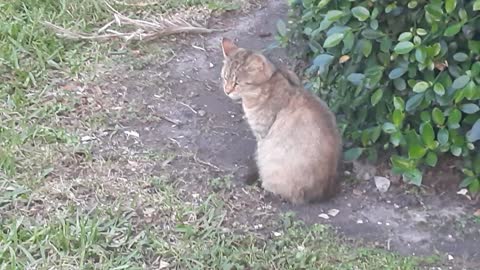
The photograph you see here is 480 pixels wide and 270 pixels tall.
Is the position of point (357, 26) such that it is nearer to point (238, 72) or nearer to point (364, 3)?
point (364, 3)

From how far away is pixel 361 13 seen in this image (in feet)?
13.8

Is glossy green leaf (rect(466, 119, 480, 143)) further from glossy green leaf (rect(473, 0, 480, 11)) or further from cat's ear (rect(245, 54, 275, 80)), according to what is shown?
cat's ear (rect(245, 54, 275, 80))

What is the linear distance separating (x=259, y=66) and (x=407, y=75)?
74 centimetres

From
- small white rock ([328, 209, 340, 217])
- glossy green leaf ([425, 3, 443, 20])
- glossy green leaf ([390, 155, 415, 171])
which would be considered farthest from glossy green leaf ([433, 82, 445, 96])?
small white rock ([328, 209, 340, 217])

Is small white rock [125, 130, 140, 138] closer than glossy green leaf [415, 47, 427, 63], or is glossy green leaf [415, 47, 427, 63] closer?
glossy green leaf [415, 47, 427, 63]

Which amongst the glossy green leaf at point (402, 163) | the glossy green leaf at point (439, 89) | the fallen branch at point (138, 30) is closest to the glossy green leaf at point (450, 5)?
the glossy green leaf at point (439, 89)

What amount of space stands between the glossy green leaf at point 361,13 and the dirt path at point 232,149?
88 centimetres

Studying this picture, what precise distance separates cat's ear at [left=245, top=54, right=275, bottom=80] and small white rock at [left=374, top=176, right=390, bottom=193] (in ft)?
2.48

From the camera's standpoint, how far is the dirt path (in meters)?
4.24

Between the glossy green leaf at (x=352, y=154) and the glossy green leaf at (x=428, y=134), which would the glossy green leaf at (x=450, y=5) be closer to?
the glossy green leaf at (x=428, y=134)

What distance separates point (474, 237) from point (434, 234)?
18 centimetres

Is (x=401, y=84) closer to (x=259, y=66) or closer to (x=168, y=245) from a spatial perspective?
(x=259, y=66)

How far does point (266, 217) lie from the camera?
4.32m

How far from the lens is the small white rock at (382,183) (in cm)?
457
